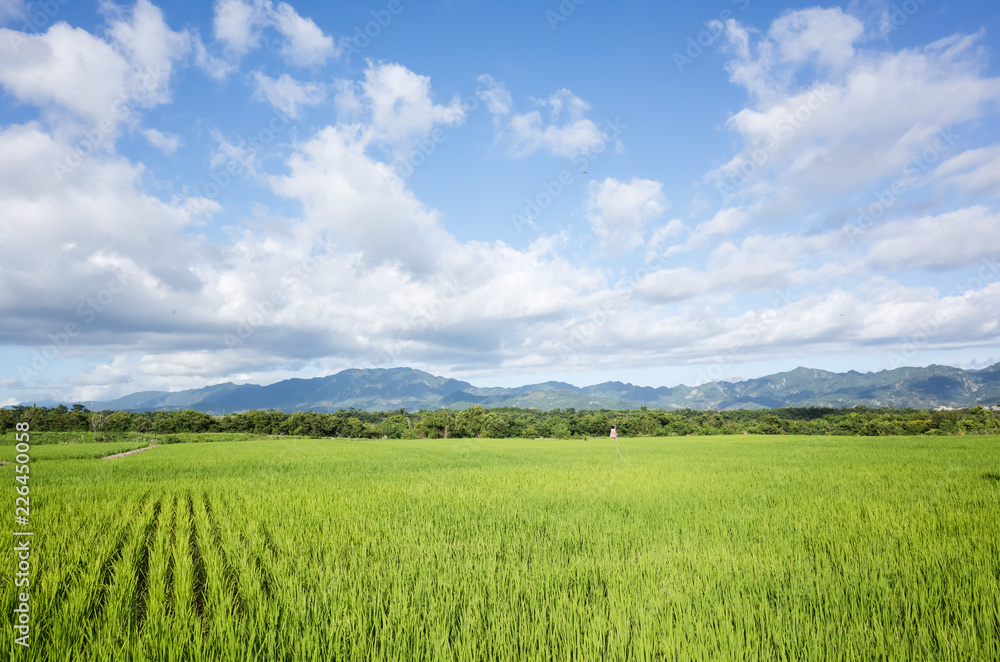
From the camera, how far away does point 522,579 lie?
3736 millimetres

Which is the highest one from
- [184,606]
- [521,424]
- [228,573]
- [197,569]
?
[184,606]

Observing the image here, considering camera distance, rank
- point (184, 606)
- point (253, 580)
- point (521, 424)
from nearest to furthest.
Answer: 1. point (184, 606)
2. point (253, 580)
3. point (521, 424)

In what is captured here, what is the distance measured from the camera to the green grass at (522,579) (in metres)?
2.67

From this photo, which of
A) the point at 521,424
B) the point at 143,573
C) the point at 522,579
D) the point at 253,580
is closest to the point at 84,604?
the point at 143,573

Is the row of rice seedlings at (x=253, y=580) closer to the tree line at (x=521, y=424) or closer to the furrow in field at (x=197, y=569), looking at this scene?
the furrow in field at (x=197, y=569)

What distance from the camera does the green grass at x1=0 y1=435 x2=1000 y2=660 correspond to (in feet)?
8.77

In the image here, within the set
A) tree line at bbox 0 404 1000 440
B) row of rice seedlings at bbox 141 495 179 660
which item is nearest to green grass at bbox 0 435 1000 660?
row of rice seedlings at bbox 141 495 179 660

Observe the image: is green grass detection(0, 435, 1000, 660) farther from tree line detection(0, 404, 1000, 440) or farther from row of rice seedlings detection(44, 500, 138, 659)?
tree line detection(0, 404, 1000, 440)

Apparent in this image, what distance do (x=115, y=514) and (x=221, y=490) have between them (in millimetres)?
2945

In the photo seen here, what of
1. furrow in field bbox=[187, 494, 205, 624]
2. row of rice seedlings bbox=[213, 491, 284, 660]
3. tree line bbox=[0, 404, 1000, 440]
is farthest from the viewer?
tree line bbox=[0, 404, 1000, 440]

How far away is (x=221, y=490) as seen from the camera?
9.58 m

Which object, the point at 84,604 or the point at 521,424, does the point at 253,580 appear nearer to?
the point at 84,604

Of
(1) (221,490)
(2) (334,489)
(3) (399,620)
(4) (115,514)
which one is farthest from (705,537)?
(1) (221,490)

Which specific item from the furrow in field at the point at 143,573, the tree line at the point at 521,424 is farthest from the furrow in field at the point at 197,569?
the tree line at the point at 521,424
